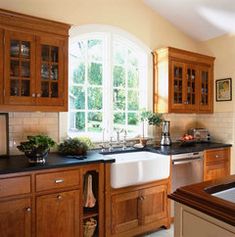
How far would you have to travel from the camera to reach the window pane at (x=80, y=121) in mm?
3195

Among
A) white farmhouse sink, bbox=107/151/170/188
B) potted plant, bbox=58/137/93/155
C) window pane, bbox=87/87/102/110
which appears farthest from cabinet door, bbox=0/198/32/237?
window pane, bbox=87/87/102/110

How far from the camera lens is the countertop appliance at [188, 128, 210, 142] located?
397cm

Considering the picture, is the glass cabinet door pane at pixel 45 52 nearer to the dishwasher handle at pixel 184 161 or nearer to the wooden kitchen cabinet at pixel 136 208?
the wooden kitchen cabinet at pixel 136 208

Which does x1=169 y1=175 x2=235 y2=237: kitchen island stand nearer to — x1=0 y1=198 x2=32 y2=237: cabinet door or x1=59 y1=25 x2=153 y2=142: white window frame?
x1=0 y1=198 x2=32 y2=237: cabinet door

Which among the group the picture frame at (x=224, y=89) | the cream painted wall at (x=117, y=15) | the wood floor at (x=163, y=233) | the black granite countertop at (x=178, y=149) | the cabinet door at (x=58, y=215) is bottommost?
the wood floor at (x=163, y=233)

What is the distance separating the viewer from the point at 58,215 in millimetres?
2242

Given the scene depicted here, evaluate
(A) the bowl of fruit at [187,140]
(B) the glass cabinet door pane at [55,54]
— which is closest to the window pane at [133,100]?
(A) the bowl of fruit at [187,140]

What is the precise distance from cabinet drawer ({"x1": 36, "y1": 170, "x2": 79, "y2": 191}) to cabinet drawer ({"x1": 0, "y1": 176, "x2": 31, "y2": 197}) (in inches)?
3.6

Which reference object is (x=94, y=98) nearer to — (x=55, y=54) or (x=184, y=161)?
(x=55, y=54)

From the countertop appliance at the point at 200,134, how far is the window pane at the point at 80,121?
72.0 inches

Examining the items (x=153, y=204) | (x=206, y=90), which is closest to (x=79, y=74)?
(x=153, y=204)

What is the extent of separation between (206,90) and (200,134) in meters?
0.71

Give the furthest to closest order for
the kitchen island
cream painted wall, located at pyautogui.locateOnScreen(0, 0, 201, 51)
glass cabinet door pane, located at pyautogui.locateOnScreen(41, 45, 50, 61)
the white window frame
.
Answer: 1. the white window frame
2. cream painted wall, located at pyautogui.locateOnScreen(0, 0, 201, 51)
3. glass cabinet door pane, located at pyautogui.locateOnScreen(41, 45, 50, 61)
4. the kitchen island

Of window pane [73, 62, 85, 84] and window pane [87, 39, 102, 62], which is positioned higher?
window pane [87, 39, 102, 62]
